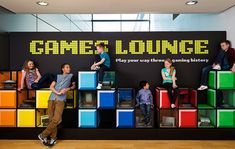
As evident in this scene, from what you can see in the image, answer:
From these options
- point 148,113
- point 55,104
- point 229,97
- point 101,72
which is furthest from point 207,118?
point 55,104

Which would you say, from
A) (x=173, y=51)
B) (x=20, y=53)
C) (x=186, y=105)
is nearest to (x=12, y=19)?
(x=20, y=53)

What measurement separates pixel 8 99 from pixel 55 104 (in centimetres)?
104

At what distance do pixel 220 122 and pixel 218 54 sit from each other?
1416mm

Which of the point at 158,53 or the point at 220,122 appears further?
the point at 158,53

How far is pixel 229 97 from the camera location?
5.18 meters

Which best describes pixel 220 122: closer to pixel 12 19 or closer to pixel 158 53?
pixel 158 53

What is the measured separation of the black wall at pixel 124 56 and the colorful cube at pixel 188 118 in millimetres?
780

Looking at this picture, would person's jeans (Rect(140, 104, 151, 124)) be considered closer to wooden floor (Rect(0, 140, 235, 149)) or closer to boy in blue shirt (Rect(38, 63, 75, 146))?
wooden floor (Rect(0, 140, 235, 149))

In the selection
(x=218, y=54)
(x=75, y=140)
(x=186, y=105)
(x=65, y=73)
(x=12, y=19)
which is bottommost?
(x=75, y=140)

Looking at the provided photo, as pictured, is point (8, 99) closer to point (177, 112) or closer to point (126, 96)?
point (126, 96)

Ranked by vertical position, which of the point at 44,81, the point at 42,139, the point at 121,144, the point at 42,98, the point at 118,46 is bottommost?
the point at 121,144

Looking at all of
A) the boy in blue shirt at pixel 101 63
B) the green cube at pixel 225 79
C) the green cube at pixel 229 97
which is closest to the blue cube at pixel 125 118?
the boy in blue shirt at pixel 101 63

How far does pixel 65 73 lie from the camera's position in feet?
15.8

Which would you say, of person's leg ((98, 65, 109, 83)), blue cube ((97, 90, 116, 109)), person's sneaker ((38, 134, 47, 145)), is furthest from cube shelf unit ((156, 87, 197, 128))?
person's sneaker ((38, 134, 47, 145))
